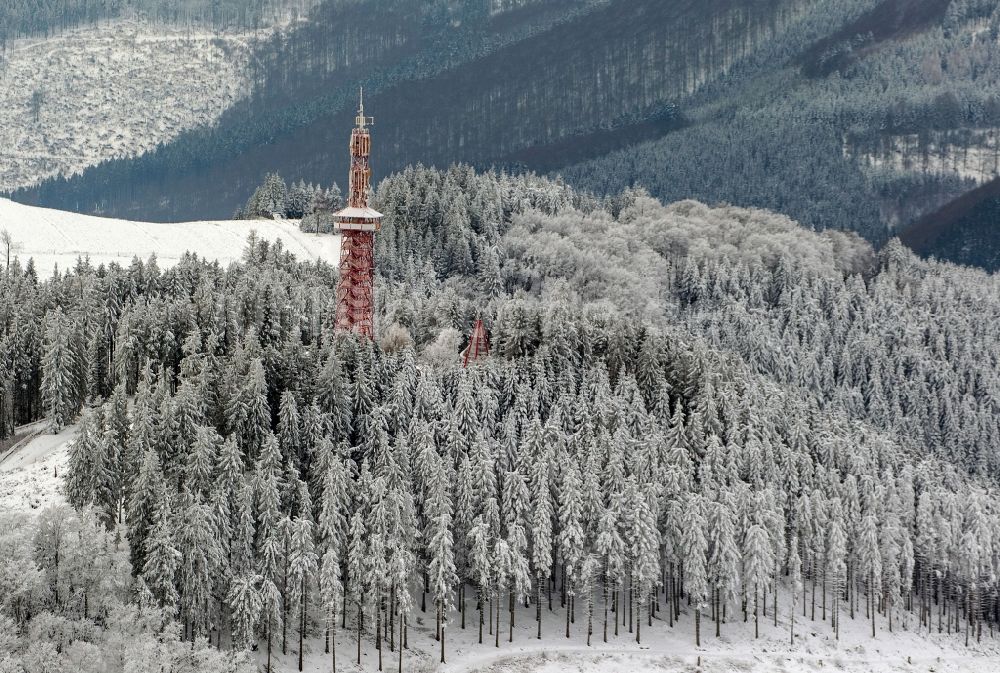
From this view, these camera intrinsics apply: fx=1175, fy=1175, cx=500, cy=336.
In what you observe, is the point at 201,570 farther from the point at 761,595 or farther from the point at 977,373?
the point at 977,373

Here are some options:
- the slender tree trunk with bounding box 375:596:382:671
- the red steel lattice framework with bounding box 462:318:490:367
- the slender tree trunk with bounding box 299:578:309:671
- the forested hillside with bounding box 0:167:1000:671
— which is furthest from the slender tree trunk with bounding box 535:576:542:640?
the red steel lattice framework with bounding box 462:318:490:367

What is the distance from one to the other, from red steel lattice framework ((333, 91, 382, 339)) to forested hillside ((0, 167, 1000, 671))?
3.83 meters

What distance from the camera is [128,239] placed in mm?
179375

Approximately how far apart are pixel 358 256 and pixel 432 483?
36.5 meters

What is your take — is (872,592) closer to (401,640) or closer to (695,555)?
(695,555)

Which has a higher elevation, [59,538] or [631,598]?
[59,538]

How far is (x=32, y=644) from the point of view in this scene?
63.3 meters

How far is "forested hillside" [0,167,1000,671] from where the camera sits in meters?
78.8

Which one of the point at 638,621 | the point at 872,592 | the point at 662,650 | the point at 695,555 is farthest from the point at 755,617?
the point at 872,592

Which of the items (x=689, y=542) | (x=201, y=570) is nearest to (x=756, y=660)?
(x=689, y=542)

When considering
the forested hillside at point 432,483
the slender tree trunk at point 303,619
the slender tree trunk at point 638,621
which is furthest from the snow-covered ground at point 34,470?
the slender tree trunk at point 638,621

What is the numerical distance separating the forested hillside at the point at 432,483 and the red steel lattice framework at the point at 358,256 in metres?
3.83

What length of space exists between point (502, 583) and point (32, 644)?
3493 cm

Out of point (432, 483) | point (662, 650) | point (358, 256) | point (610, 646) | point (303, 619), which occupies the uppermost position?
point (358, 256)
